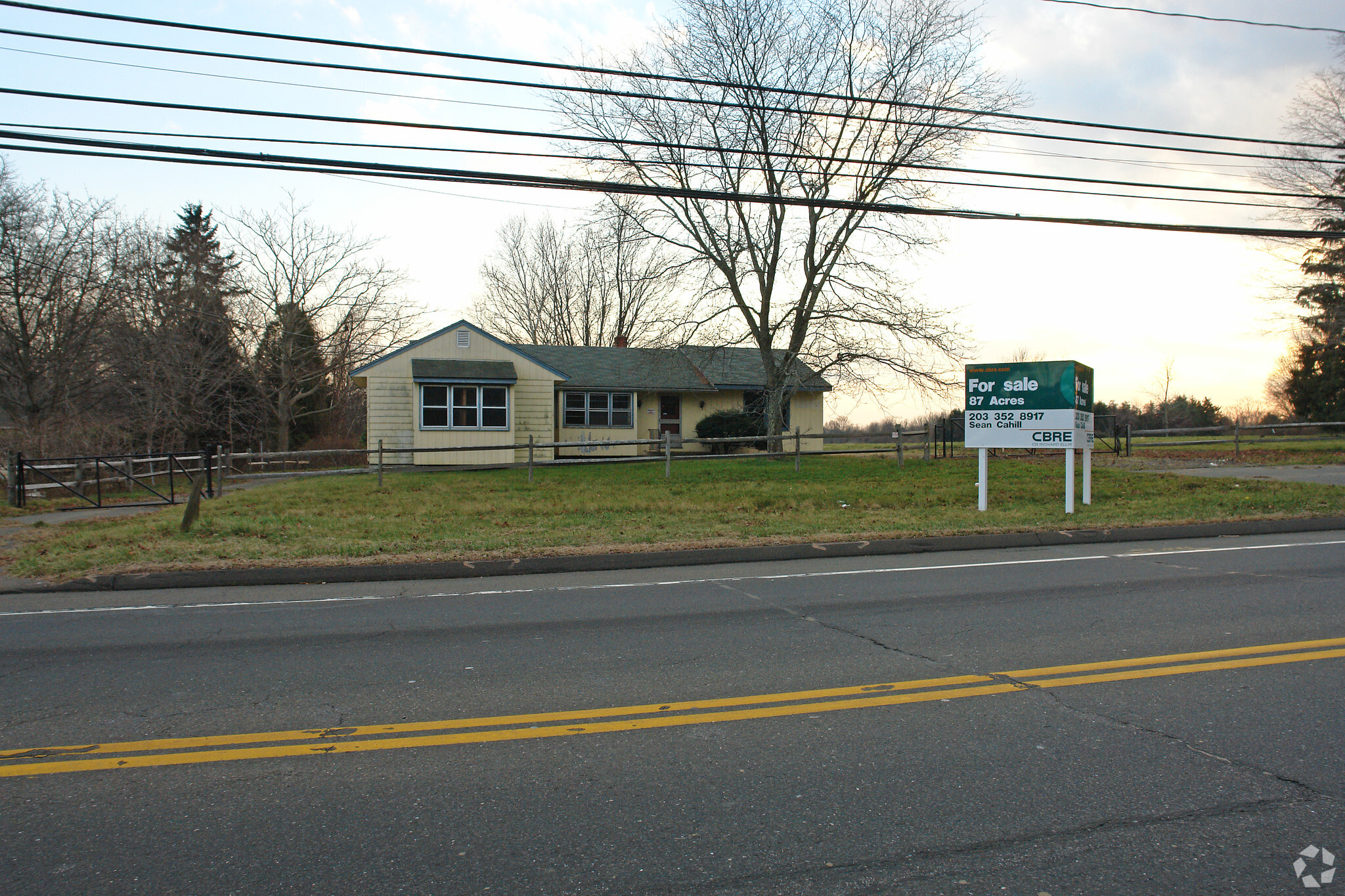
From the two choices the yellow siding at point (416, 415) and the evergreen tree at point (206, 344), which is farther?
the evergreen tree at point (206, 344)

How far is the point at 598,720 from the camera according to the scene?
15.1 ft

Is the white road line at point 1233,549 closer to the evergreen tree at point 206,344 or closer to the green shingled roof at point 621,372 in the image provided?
the green shingled roof at point 621,372

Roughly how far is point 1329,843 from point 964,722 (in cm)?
162

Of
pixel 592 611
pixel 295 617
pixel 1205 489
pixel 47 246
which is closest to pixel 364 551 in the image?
pixel 295 617

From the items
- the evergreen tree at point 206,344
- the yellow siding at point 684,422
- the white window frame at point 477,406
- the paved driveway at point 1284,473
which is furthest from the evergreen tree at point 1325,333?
the evergreen tree at point 206,344

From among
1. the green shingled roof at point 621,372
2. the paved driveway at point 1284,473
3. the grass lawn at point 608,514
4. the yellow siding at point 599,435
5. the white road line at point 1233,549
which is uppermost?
the green shingled roof at point 621,372

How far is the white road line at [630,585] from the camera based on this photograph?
7.99 meters

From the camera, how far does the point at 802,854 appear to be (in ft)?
10.2

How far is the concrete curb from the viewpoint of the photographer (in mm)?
9258

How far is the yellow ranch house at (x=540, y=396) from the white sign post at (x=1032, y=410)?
981cm

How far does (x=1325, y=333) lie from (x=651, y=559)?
3831 centimetres

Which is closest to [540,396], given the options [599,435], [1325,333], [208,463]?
[599,435]

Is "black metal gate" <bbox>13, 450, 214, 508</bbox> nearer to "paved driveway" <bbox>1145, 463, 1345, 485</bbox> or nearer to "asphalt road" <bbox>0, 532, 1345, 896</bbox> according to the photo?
"asphalt road" <bbox>0, 532, 1345, 896</bbox>

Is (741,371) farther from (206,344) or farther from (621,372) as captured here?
(206,344)
